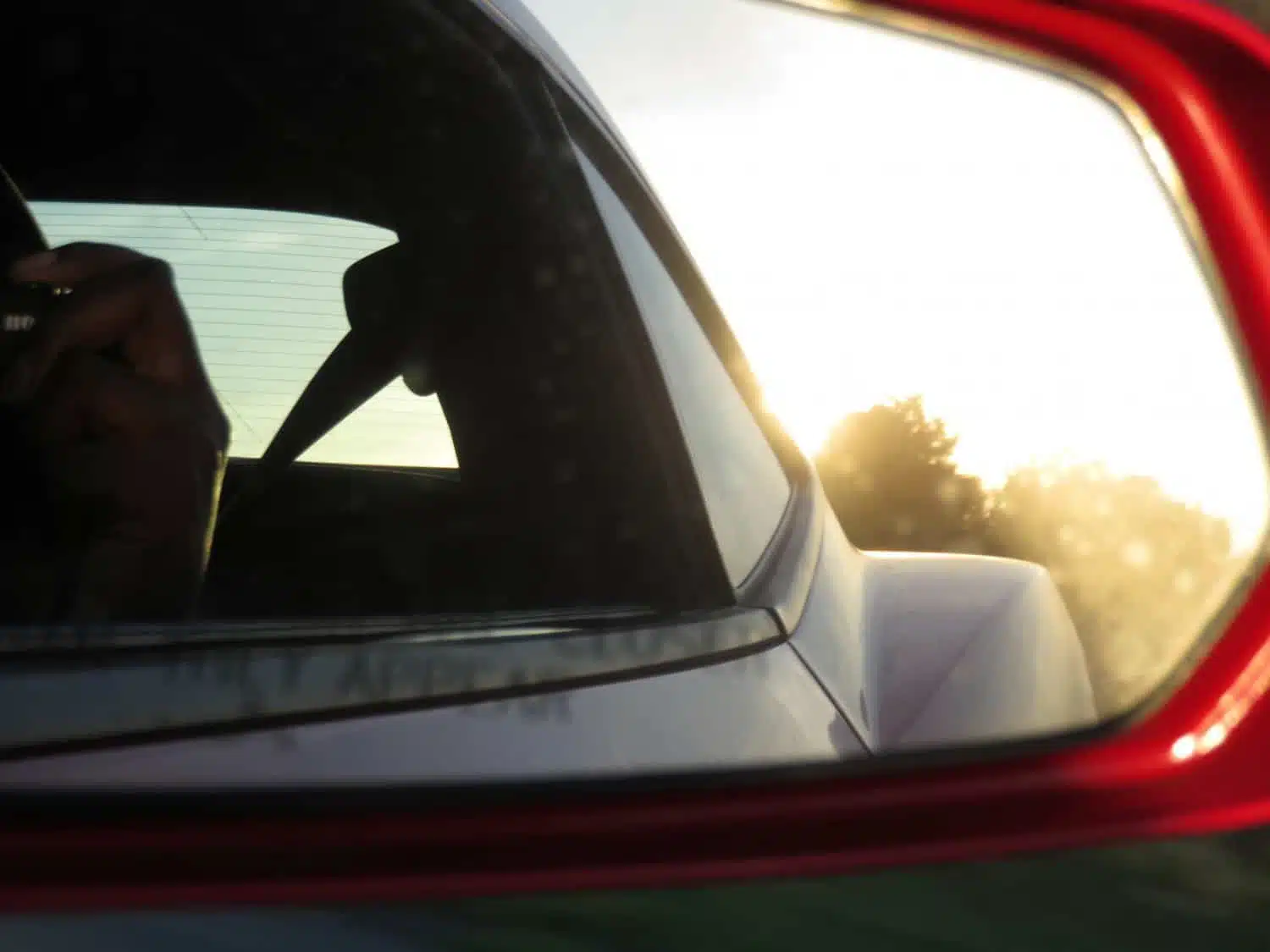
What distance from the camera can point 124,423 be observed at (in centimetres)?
153

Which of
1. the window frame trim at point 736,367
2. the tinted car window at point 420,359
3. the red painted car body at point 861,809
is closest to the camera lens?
the red painted car body at point 861,809

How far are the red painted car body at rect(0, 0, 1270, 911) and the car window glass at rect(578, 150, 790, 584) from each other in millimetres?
379

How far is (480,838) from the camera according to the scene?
119 cm

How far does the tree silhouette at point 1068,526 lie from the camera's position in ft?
3.84

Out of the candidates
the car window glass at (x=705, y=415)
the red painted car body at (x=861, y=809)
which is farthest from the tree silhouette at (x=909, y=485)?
the car window glass at (x=705, y=415)

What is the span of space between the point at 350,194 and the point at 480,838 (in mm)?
724

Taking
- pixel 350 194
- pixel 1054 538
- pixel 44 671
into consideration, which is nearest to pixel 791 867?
pixel 1054 538

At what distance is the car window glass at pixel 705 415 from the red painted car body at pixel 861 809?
379mm

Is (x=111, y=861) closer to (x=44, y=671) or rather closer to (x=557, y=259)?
(x=44, y=671)

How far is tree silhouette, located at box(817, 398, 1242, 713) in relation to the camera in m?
1.17

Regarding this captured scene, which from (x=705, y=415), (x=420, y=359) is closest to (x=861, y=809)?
(x=705, y=415)

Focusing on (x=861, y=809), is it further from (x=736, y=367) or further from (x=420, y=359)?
(x=420, y=359)

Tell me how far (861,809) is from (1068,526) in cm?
23

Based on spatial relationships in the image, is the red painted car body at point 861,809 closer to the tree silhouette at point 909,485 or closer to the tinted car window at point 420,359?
the tree silhouette at point 909,485
